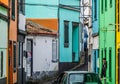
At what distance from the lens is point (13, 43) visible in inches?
1147

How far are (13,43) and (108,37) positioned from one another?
547 cm

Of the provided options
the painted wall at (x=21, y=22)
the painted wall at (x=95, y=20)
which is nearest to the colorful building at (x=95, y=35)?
the painted wall at (x=95, y=20)

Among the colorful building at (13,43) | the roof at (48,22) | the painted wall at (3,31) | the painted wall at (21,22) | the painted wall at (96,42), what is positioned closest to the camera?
the painted wall at (3,31)

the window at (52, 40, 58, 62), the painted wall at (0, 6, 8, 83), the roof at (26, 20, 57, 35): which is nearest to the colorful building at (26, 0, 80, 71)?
the window at (52, 40, 58, 62)

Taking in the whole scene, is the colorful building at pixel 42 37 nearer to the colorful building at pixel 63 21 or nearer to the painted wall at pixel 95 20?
the colorful building at pixel 63 21

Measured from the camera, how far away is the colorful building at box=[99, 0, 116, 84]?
27.8 metres

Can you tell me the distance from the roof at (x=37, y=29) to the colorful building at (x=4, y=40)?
12.9m

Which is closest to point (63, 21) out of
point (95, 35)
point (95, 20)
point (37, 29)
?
point (37, 29)

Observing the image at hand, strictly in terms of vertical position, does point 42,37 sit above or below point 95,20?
below

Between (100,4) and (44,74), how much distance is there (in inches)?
351

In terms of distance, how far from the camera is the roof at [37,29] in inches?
1573

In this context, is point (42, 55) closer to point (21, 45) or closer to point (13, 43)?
point (21, 45)

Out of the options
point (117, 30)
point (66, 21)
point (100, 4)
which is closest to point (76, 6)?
point (66, 21)

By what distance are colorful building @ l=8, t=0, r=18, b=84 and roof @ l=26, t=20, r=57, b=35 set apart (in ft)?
29.3
